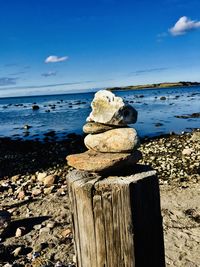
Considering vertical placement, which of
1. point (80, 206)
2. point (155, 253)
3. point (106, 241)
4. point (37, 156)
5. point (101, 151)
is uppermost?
point (101, 151)

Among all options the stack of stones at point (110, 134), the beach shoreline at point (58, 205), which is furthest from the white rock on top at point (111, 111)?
the beach shoreline at point (58, 205)

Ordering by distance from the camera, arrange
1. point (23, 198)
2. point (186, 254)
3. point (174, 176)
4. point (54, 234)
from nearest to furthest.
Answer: point (186, 254) → point (54, 234) → point (23, 198) → point (174, 176)

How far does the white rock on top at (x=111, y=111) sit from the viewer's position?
4.08 metres

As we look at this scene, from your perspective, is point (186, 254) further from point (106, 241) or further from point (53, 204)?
point (106, 241)

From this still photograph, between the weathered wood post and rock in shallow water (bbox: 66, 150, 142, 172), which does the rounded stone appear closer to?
rock in shallow water (bbox: 66, 150, 142, 172)

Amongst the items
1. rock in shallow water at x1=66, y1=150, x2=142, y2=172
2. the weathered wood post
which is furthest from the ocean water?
the weathered wood post

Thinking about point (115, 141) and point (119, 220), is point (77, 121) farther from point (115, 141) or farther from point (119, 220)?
point (119, 220)

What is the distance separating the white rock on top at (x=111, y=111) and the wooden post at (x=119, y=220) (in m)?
0.92

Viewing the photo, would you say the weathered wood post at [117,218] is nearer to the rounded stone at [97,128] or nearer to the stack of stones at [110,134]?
the stack of stones at [110,134]

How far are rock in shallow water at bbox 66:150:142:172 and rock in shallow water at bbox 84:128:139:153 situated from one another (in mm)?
82

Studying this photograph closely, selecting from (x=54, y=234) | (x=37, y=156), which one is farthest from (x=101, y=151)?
(x=37, y=156)

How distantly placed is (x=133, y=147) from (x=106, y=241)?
121 centimetres

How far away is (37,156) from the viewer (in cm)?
2288

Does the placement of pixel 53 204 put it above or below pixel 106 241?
below
